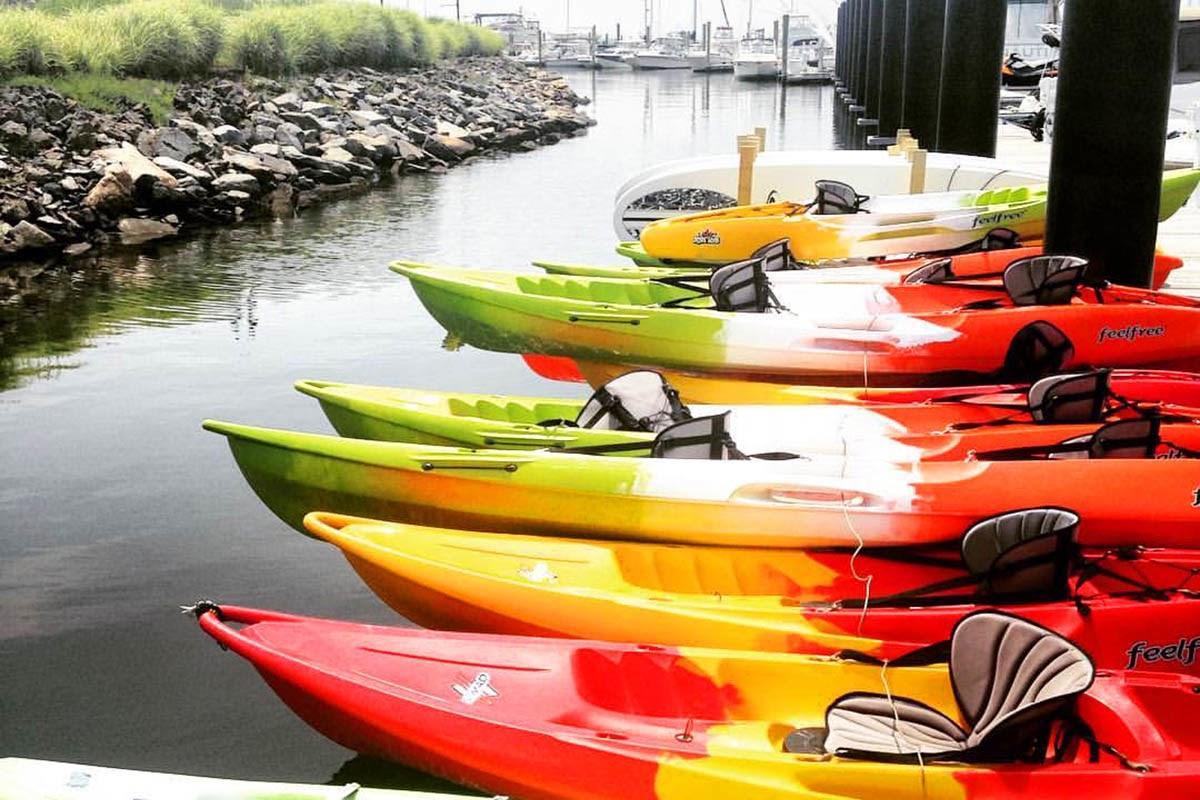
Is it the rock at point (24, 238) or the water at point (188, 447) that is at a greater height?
the rock at point (24, 238)

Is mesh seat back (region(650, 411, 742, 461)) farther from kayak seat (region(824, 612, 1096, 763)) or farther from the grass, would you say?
the grass

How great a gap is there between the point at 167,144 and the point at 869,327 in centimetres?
1151

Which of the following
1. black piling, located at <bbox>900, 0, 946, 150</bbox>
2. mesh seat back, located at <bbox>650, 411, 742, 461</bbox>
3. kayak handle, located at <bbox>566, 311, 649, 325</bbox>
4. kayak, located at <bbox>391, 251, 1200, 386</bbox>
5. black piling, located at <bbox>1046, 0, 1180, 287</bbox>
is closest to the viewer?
mesh seat back, located at <bbox>650, 411, 742, 461</bbox>

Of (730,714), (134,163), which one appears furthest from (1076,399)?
(134,163)

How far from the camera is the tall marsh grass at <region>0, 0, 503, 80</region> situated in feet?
57.5

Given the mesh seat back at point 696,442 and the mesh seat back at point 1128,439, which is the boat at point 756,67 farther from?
the mesh seat back at point 696,442

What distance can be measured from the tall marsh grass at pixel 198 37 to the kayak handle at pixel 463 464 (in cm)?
1426

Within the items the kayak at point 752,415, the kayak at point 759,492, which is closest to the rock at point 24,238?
the kayak at point 752,415

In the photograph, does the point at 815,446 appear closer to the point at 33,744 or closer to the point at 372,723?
the point at 372,723

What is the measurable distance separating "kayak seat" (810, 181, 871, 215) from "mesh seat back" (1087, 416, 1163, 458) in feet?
14.7

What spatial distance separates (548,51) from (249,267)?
52244 millimetres

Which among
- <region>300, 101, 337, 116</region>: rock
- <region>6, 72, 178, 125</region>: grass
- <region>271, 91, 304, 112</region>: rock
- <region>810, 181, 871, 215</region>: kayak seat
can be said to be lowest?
<region>810, 181, 871, 215</region>: kayak seat

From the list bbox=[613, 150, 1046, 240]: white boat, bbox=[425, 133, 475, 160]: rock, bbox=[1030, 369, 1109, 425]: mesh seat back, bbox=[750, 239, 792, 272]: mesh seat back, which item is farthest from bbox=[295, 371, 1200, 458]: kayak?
bbox=[425, 133, 475, 160]: rock

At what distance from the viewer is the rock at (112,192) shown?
543 inches
